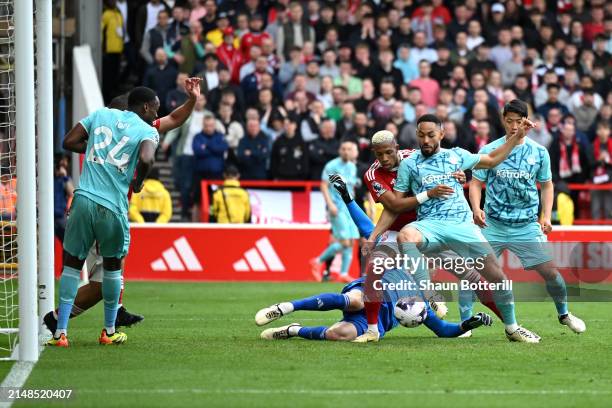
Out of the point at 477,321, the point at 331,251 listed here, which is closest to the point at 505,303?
the point at 477,321

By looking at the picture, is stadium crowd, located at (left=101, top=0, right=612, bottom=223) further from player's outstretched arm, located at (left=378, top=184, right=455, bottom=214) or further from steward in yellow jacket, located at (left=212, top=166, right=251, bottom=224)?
player's outstretched arm, located at (left=378, top=184, right=455, bottom=214)

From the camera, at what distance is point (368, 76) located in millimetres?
23609

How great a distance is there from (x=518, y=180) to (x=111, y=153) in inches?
157

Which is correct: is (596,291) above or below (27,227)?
below

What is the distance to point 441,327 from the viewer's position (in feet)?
37.4

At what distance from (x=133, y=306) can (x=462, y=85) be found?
407 inches

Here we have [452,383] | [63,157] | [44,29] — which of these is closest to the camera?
[452,383]

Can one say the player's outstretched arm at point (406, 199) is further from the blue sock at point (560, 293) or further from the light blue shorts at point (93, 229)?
the light blue shorts at point (93, 229)

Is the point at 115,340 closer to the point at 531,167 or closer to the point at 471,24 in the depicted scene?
the point at 531,167

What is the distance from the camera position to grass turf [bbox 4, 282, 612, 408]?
7852 millimetres

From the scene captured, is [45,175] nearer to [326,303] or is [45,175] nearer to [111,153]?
[111,153]

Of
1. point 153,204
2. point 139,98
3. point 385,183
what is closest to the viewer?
point 139,98

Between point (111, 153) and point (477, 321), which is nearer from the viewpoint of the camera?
point (111, 153)

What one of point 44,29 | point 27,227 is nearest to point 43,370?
point 27,227
